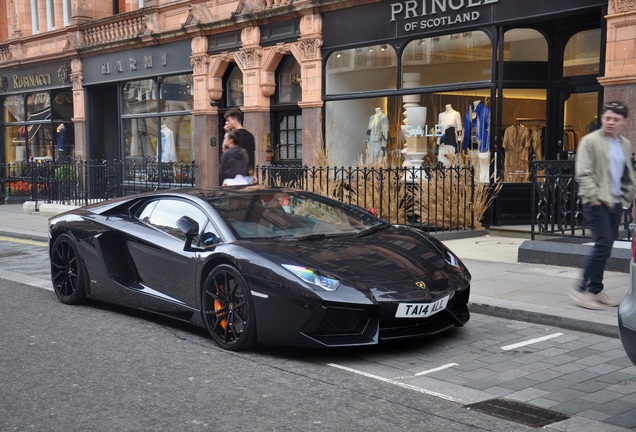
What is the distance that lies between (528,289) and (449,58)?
7464 millimetres

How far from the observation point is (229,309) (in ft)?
20.7

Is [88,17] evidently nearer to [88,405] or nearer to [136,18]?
[136,18]

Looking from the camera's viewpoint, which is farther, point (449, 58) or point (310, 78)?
point (310, 78)

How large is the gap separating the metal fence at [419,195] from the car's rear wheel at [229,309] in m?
6.41

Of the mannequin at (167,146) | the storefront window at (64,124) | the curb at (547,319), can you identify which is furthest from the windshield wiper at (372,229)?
the storefront window at (64,124)

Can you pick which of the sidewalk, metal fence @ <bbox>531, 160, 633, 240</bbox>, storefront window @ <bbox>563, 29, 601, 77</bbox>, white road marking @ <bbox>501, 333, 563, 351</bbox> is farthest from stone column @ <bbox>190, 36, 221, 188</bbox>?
white road marking @ <bbox>501, 333, 563, 351</bbox>

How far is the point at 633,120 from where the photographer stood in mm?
11672

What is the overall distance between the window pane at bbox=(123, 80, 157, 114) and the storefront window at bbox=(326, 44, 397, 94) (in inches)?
282

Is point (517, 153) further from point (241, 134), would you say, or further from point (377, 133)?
point (241, 134)

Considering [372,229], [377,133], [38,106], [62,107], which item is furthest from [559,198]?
[38,106]

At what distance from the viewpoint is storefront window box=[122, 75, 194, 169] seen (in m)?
21.4

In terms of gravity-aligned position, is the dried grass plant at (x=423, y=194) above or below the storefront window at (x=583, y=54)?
below

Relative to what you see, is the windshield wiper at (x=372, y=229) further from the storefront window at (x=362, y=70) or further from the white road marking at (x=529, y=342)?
the storefront window at (x=362, y=70)

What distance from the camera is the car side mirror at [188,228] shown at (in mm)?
6758
